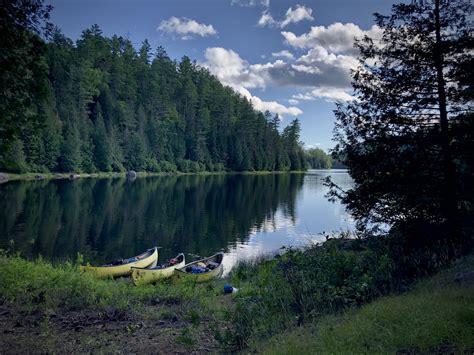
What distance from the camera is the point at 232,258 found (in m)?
21.7

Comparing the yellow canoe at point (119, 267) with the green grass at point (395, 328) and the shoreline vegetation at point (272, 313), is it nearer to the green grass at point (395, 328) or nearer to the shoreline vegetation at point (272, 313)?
the shoreline vegetation at point (272, 313)

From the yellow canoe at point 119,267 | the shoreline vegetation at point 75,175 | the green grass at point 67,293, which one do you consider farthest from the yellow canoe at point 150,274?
the shoreline vegetation at point 75,175

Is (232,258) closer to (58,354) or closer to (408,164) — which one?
(408,164)

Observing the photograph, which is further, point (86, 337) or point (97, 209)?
point (97, 209)

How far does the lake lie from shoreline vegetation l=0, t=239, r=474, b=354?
8493 mm

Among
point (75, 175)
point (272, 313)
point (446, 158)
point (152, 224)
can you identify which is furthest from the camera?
point (75, 175)

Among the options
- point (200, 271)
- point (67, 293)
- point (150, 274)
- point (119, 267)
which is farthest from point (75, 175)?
point (67, 293)

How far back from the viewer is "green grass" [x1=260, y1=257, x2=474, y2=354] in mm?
4848

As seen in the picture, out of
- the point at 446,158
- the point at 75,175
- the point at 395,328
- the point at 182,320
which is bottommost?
the point at 182,320

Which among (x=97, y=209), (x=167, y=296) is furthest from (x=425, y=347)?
(x=97, y=209)

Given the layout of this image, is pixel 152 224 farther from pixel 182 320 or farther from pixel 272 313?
pixel 272 313

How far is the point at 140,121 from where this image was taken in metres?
92.6

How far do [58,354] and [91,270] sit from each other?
952 cm

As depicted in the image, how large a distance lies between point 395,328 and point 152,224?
87.7ft
